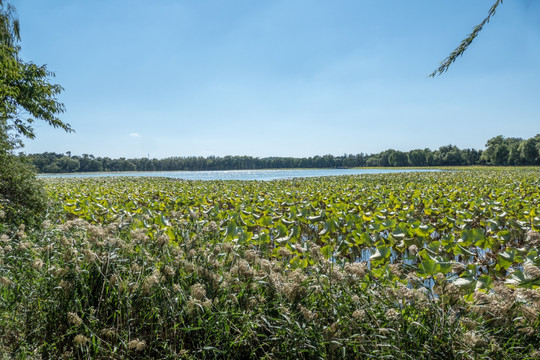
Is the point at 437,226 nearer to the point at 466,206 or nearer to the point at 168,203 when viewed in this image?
the point at 466,206

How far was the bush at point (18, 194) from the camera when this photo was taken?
18.9 ft

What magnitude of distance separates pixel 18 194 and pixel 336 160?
114387mm

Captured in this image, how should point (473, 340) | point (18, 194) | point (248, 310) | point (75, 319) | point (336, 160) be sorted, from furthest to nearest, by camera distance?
point (336, 160) < point (18, 194) < point (248, 310) < point (75, 319) < point (473, 340)

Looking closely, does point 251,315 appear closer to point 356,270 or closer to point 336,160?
point 356,270

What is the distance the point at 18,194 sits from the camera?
596 cm

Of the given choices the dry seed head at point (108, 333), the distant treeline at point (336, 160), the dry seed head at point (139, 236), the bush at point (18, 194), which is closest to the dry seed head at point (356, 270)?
the dry seed head at point (139, 236)

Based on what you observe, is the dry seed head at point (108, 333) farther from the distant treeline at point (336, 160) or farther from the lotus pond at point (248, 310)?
the distant treeline at point (336, 160)

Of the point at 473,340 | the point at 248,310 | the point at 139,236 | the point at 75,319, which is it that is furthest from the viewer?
the point at 139,236

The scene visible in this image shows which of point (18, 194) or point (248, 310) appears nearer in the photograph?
point (248, 310)

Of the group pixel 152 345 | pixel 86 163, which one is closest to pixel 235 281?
pixel 152 345

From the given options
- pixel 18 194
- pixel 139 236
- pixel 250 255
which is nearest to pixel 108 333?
pixel 139 236

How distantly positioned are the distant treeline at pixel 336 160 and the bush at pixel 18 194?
78.6m

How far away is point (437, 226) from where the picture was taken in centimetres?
695

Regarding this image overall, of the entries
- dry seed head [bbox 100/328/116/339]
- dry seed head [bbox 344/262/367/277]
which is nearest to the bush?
dry seed head [bbox 100/328/116/339]
